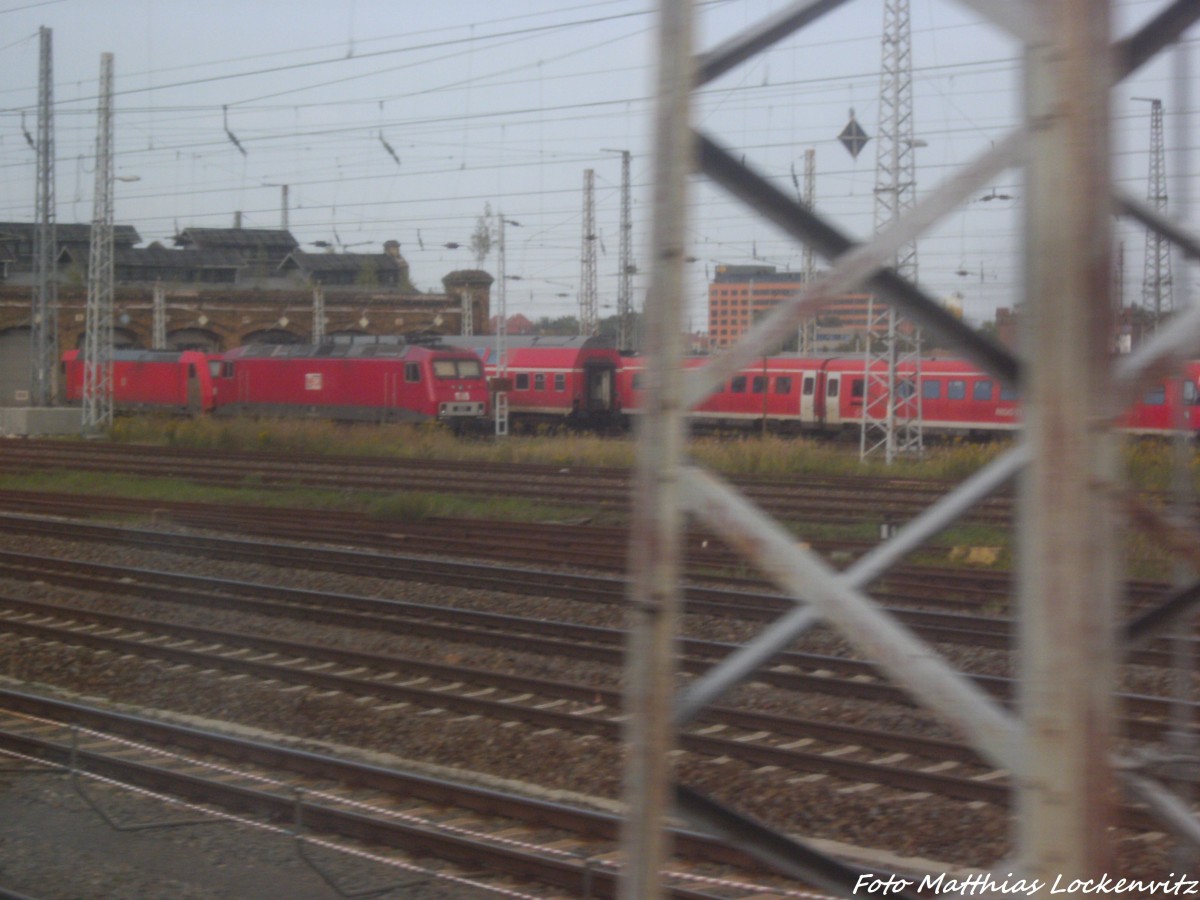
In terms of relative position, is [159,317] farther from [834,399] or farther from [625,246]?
[834,399]

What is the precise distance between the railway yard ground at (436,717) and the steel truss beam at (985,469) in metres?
2.70

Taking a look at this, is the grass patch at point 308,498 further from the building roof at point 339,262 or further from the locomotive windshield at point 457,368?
the building roof at point 339,262

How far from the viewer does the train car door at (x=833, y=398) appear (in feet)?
91.2

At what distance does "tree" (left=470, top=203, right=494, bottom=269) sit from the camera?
27.0 m

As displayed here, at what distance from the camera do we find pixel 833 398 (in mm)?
27891

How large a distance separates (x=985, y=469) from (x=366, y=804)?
14.8 feet

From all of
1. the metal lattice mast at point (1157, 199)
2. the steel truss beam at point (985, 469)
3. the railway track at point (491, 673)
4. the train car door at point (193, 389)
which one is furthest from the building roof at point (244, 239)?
the steel truss beam at point (985, 469)

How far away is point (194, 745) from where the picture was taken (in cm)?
671

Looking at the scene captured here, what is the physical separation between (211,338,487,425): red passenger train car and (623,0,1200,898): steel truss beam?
27.5 metres

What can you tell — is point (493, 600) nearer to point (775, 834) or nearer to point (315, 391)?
point (775, 834)

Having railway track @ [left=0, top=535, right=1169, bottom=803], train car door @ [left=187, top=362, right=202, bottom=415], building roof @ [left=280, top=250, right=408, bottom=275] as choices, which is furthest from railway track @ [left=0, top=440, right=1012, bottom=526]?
building roof @ [left=280, top=250, right=408, bottom=275]

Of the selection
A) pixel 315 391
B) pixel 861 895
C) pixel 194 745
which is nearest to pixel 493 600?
pixel 194 745

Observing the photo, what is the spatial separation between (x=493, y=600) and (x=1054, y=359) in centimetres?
912

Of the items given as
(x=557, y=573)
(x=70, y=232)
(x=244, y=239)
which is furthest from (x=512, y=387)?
(x=70, y=232)
